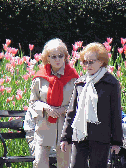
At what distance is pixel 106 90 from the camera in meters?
2.92

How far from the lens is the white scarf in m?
2.89

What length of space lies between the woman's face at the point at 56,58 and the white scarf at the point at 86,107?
479 millimetres

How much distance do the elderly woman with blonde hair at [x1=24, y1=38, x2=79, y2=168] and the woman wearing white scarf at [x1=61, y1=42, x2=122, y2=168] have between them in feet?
1.36

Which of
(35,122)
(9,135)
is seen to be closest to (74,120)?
(35,122)

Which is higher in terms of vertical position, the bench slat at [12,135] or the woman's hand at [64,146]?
the bench slat at [12,135]

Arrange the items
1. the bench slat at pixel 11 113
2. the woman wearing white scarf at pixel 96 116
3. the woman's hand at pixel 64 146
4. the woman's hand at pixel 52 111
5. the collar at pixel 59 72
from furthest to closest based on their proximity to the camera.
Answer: the bench slat at pixel 11 113, the collar at pixel 59 72, the woman's hand at pixel 52 111, the woman's hand at pixel 64 146, the woman wearing white scarf at pixel 96 116

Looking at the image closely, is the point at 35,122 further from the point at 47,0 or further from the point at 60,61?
the point at 47,0

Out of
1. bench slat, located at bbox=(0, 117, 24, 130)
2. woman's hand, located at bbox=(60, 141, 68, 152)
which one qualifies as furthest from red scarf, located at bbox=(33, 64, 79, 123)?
bench slat, located at bbox=(0, 117, 24, 130)

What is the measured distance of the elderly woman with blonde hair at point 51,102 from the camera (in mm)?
3373

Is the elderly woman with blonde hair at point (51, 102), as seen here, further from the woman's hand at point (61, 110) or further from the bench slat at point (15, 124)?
the bench slat at point (15, 124)

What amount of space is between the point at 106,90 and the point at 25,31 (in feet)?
20.2

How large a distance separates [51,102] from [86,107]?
0.54 metres

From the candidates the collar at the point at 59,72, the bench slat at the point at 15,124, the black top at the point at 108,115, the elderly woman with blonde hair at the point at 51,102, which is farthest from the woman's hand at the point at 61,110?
the bench slat at the point at 15,124

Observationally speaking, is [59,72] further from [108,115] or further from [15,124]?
[15,124]
